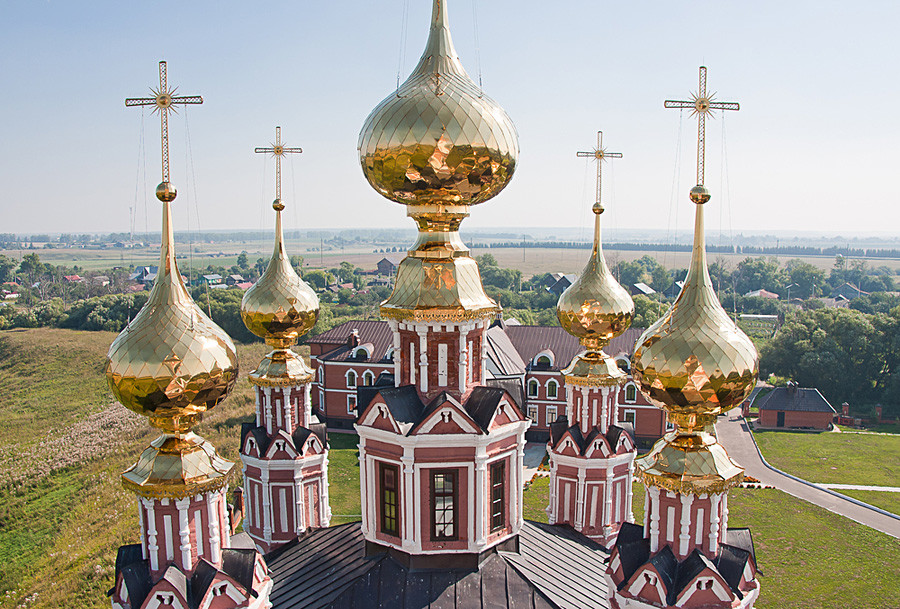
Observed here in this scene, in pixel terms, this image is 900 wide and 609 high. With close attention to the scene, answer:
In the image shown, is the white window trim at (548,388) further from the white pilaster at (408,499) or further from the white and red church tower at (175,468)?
the white and red church tower at (175,468)

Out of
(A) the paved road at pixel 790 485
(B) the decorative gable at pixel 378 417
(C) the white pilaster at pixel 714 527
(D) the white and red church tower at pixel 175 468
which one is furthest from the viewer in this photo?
(A) the paved road at pixel 790 485

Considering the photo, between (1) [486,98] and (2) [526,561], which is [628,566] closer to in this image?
(2) [526,561]

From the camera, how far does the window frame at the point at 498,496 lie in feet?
33.9

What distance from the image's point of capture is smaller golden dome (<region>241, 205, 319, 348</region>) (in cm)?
1464

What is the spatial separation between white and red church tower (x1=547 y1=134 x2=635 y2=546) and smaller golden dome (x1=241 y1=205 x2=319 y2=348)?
5.69 m

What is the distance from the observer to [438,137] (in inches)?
376

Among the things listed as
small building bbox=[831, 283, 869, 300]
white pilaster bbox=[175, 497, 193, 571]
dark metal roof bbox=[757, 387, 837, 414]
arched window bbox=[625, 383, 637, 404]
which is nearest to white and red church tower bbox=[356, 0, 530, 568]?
white pilaster bbox=[175, 497, 193, 571]

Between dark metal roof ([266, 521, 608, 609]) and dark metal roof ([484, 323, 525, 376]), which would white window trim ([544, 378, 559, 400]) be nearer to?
dark metal roof ([484, 323, 525, 376])

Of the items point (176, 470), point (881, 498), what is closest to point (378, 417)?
point (176, 470)

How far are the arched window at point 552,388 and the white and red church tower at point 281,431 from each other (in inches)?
1024

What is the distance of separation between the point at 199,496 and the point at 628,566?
19.2ft

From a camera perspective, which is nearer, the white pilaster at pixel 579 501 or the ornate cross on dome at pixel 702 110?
the ornate cross on dome at pixel 702 110

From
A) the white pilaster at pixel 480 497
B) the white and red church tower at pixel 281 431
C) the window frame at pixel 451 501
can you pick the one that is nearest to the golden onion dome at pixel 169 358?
the window frame at pixel 451 501

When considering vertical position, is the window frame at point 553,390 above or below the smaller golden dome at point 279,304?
below
